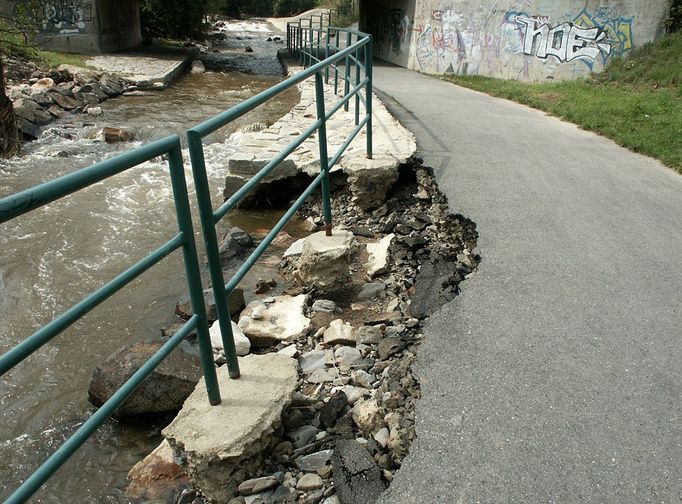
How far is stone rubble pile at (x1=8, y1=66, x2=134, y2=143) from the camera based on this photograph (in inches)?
431

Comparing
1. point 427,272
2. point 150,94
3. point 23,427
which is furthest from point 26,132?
point 427,272

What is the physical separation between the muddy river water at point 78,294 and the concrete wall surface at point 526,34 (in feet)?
27.1

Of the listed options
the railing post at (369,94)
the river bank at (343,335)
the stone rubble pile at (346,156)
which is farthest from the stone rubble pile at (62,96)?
the river bank at (343,335)

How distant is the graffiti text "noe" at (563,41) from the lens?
12.9 meters

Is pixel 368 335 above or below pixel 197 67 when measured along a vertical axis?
above

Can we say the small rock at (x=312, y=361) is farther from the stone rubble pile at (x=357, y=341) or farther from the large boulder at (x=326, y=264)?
the large boulder at (x=326, y=264)

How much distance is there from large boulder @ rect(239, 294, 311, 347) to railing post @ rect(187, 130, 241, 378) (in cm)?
110

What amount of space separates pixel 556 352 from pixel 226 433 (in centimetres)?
180

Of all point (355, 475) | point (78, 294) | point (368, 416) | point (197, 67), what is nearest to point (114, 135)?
point (78, 294)

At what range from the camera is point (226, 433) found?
241 cm

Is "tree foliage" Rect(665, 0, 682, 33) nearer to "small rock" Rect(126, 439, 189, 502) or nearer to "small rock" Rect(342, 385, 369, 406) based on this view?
"small rock" Rect(342, 385, 369, 406)

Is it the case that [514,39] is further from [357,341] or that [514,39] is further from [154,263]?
[154,263]

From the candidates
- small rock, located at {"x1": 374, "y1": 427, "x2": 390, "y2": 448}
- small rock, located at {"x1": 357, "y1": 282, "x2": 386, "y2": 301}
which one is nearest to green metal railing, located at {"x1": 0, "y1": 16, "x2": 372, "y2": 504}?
small rock, located at {"x1": 374, "y1": 427, "x2": 390, "y2": 448}

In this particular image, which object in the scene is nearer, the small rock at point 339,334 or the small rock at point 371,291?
the small rock at point 339,334
